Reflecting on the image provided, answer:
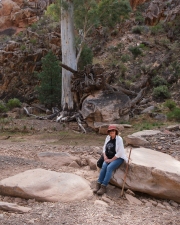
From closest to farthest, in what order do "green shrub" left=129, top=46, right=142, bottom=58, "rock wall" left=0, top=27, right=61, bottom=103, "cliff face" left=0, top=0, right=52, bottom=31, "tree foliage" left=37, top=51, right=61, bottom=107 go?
"tree foliage" left=37, top=51, right=61, bottom=107 → "green shrub" left=129, top=46, right=142, bottom=58 → "rock wall" left=0, top=27, right=61, bottom=103 → "cliff face" left=0, top=0, right=52, bottom=31

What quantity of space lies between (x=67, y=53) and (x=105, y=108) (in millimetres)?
3578

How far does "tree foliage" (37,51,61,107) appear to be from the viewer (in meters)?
14.6

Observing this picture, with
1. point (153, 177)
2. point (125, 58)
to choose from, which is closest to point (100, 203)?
point (153, 177)

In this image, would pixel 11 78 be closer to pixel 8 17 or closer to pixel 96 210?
pixel 8 17

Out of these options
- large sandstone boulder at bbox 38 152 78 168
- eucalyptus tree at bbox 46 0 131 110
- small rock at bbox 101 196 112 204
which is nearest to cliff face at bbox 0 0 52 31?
eucalyptus tree at bbox 46 0 131 110

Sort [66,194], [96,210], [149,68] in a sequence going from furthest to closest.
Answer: [149,68] < [66,194] < [96,210]

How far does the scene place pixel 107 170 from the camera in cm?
398

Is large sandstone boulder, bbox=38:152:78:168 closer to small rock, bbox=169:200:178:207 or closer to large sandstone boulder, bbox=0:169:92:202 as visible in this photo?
large sandstone boulder, bbox=0:169:92:202

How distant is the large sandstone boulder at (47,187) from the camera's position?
139 inches

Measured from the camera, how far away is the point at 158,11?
24.3m

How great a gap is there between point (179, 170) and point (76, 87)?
26.0 feet

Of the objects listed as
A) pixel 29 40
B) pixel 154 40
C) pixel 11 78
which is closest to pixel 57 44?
pixel 29 40

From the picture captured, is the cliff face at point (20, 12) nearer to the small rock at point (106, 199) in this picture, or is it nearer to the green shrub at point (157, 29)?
the green shrub at point (157, 29)

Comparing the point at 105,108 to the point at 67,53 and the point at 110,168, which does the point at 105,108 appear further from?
the point at 110,168
